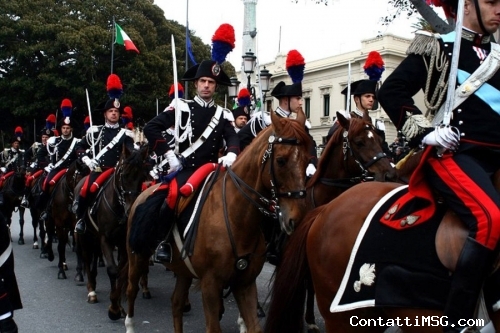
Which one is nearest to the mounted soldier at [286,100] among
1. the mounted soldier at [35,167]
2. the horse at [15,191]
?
the mounted soldier at [35,167]

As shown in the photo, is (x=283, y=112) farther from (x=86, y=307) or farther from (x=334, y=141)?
(x=86, y=307)

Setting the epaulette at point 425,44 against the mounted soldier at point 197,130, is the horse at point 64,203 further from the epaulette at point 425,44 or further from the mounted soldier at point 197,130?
the epaulette at point 425,44

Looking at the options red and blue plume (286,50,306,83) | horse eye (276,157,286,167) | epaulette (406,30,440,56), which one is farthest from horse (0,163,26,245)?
epaulette (406,30,440,56)

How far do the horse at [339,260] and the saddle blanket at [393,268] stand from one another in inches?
0.5

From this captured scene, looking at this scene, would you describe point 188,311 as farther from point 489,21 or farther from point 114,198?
point 489,21

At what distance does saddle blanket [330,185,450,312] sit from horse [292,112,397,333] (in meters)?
2.47

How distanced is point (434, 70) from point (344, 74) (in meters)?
42.4

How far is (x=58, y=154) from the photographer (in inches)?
507

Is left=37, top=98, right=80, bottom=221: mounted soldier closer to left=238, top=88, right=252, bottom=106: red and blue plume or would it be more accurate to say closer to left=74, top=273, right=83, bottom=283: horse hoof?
left=74, top=273, right=83, bottom=283: horse hoof

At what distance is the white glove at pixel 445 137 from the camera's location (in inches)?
120

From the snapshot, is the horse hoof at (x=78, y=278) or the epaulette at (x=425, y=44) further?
the horse hoof at (x=78, y=278)

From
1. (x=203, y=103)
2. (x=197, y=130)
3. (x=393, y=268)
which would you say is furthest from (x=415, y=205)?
(x=203, y=103)

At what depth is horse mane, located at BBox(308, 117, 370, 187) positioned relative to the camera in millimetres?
6191

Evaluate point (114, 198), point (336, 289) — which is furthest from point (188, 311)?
point (336, 289)
